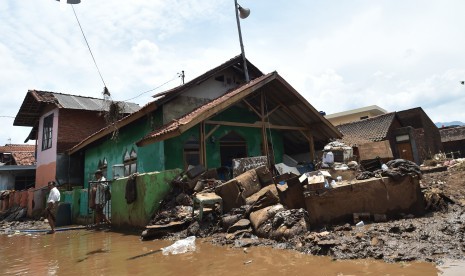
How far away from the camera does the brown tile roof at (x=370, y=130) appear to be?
23781 mm

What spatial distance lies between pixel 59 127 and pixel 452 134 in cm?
3823

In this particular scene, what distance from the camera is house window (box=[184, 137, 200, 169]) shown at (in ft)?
36.4

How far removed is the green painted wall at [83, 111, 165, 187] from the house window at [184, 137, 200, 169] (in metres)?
0.94

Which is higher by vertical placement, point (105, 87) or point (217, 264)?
point (105, 87)

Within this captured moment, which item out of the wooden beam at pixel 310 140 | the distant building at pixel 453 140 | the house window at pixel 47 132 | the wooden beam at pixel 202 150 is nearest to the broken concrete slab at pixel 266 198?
the wooden beam at pixel 202 150

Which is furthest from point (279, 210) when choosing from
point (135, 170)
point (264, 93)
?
point (135, 170)

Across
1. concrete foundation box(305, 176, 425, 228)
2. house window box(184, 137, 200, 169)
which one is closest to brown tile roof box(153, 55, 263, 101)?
house window box(184, 137, 200, 169)

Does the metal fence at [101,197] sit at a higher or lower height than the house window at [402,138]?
lower

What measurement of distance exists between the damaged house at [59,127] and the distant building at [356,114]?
991 inches

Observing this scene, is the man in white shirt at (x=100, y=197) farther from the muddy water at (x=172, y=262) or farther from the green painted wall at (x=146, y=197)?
the muddy water at (x=172, y=262)

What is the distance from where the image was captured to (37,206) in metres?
15.9

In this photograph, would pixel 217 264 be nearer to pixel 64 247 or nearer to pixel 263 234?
pixel 263 234

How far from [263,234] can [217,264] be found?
1.59 meters

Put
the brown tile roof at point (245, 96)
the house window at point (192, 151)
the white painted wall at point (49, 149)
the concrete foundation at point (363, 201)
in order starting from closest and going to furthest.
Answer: the concrete foundation at point (363, 201)
the brown tile roof at point (245, 96)
the house window at point (192, 151)
the white painted wall at point (49, 149)
